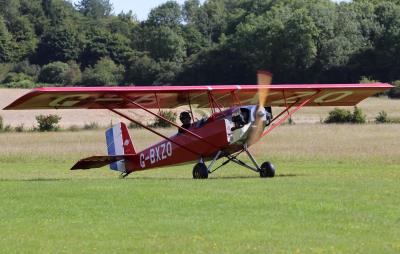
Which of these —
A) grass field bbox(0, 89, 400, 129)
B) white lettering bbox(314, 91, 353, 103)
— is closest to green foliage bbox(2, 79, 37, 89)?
grass field bbox(0, 89, 400, 129)

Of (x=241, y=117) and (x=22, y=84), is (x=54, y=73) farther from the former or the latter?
(x=241, y=117)

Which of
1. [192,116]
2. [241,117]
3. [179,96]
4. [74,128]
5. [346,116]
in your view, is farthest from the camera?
[346,116]

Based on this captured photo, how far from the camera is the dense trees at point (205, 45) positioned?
89.8 meters

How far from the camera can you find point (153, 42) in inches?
4702

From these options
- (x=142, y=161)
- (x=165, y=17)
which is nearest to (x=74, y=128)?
(x=142, y=161)

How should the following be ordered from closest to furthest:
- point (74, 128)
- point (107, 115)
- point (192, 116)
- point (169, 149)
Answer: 1. point (192, 116)
2. point (169, 149)
3. point (74, 128)
4. point (107, 115)

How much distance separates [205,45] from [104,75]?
19.7 metres

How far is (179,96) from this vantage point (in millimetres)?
22891

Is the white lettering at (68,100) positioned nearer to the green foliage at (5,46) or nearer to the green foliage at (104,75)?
the green foliage at (104,75)

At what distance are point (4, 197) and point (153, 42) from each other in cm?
10377

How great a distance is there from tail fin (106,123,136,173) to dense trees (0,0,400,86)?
210 feet

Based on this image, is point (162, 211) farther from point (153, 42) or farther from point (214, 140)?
point (153, 42)

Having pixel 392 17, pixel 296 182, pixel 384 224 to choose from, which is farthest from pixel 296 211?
pixel 392 17

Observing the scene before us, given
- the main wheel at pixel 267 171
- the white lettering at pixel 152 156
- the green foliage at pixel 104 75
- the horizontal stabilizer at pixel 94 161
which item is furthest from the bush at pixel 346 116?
the green foliage at pixel 104 75
